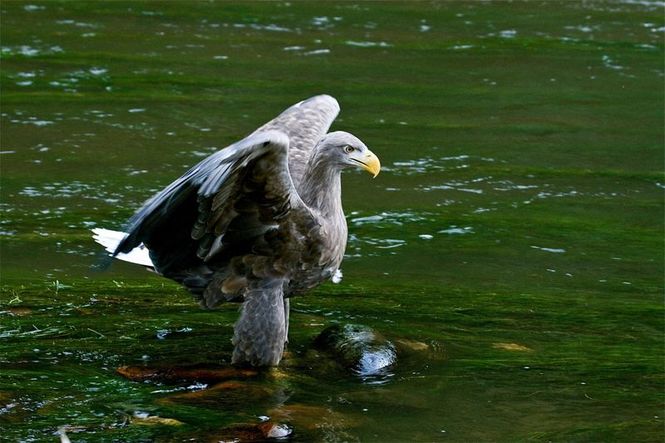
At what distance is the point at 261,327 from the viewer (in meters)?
6.20

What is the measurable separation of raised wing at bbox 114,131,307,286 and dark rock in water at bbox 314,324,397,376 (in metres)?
0.62

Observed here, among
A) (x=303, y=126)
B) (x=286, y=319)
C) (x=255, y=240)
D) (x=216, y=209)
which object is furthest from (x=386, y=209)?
(x=216, y=209)

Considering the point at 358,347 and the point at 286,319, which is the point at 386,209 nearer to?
the point at 286,319

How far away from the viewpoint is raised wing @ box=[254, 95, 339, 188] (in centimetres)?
689

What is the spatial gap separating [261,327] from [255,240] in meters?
0.40

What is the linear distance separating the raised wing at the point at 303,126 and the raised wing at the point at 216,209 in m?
0.57

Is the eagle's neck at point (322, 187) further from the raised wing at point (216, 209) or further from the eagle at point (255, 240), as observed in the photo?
the raised wing at point (216, 209)

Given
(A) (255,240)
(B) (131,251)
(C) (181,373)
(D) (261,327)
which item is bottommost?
(C) (181,373)

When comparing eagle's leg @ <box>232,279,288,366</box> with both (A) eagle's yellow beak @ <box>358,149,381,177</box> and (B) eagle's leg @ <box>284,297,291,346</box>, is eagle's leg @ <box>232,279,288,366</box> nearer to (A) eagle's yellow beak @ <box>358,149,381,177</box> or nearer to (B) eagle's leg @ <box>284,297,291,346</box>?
(B) eagle's leg @ <box>284,297,291,346</box>

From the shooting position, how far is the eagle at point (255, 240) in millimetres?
5957

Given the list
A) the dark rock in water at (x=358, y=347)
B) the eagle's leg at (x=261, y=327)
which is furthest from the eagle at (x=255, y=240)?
the dark rock in water at (x=358, y=347)

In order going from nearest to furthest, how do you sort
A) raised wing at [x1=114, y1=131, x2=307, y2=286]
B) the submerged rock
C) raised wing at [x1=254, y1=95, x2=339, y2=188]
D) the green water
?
raised wing at [x1=114, y1=131, x2=307, y2=286] → the green water → the submerged rock → raised wing at [x1=254, y1=95, x2=339, y2=188]

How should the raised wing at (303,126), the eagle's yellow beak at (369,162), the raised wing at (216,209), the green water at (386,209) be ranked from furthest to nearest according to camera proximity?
the raised wing at (303,126), the eagle's yellow beak at (369,162), the green water at (386,209), the raised wing at (216,209)

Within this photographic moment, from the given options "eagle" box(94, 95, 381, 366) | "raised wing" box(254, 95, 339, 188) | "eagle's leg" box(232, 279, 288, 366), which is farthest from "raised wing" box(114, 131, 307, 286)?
"raised wing" box(254, 95, 339, 188)
